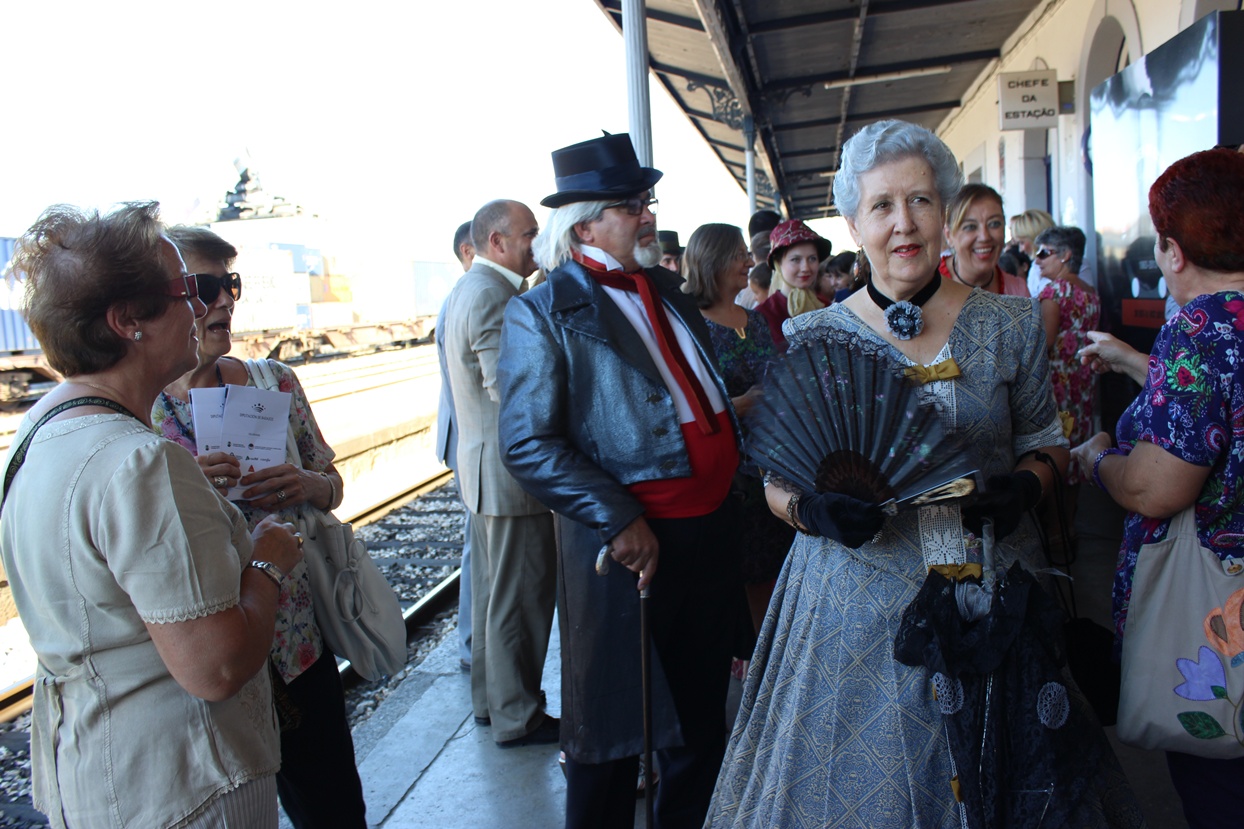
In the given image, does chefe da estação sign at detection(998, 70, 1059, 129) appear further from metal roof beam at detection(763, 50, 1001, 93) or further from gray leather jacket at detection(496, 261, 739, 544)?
gray leather jacket at detection(496, 261, 739, 544)

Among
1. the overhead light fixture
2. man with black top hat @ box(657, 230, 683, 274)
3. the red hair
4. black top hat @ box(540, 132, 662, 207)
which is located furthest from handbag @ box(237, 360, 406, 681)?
the overhead light fixture

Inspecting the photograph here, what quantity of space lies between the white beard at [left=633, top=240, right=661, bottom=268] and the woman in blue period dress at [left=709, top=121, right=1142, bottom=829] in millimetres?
620

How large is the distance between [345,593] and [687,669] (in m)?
0.96

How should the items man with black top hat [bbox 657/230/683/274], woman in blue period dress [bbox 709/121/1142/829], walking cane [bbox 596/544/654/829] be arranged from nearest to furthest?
1. woman in blue period dress [bbox 709/121/1142/829]
2. walking cane [bbox 596/544/654/829]
3. man with black top hat [bbox 657/230/683/274]

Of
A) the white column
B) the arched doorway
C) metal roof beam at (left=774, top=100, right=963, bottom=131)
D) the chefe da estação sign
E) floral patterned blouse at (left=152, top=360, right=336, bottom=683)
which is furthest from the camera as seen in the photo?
metal roof beam at (left=774, top=100, right=963, bottom=131)

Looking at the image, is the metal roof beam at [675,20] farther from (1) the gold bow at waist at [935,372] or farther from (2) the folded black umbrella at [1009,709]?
(2) the folded black umbrella at [1009,709]

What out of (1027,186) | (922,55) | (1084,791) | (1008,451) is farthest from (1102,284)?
(922,55)

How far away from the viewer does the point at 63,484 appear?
1.35 metres

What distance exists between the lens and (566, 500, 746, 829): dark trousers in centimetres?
226

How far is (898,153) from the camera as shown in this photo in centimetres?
181

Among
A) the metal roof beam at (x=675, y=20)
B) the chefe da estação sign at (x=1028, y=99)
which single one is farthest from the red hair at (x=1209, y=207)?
the metal roof beam at (x=675, y=20)

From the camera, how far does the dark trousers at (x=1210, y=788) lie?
69.2 inches

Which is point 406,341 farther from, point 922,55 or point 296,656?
point 296,656

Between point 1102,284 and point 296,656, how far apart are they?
5.12 m
